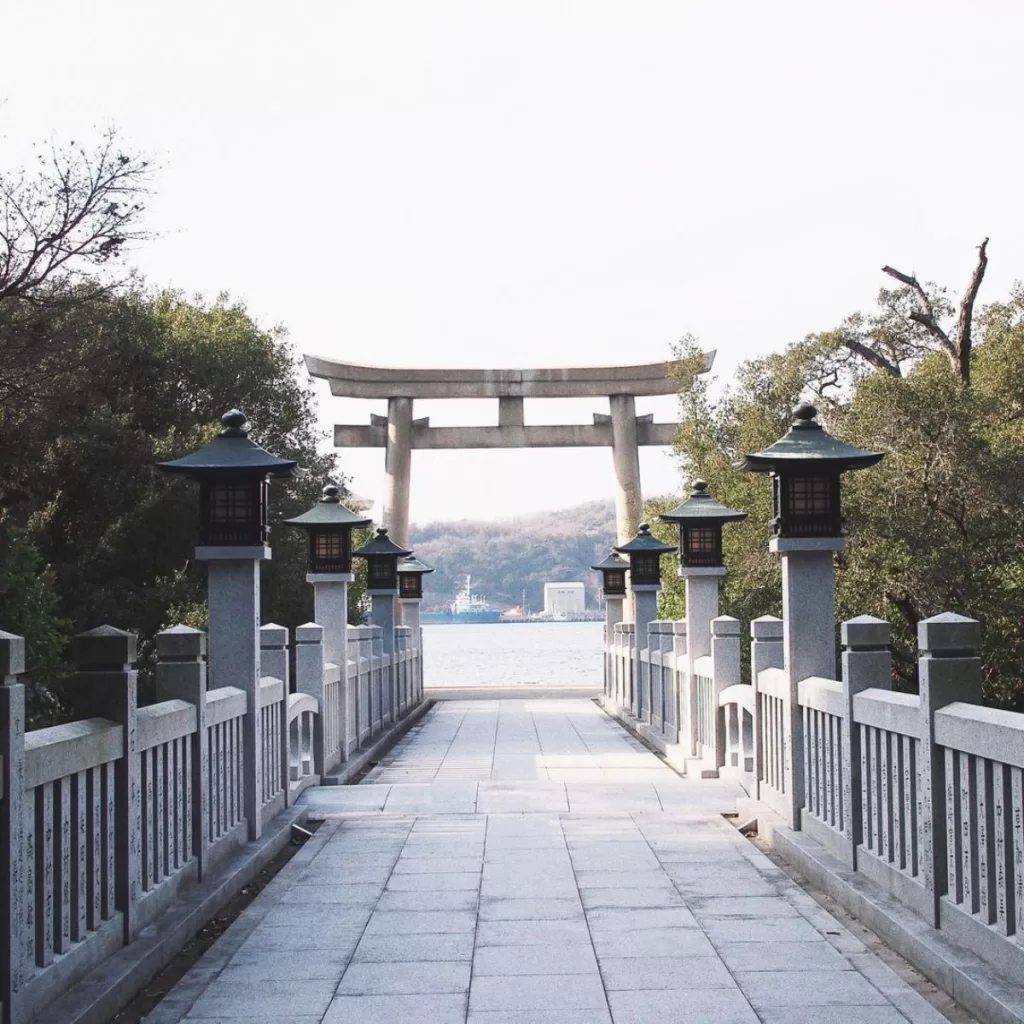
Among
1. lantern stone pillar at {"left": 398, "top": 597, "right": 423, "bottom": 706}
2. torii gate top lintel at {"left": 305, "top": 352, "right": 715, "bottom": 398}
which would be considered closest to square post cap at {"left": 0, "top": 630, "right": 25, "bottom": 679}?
lantern stone pillar at {"left": 398, "top": 597, "right": 423, "bottom": 706}

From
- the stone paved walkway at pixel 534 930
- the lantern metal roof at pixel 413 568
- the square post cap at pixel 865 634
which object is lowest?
the stone paved walkway at pixel 534 930

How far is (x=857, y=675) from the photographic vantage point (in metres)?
5.79

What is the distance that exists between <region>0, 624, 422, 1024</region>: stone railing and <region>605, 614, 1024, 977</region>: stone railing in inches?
103

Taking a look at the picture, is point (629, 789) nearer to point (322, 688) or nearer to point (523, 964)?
point (322, 688)

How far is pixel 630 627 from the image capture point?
66.1 feet

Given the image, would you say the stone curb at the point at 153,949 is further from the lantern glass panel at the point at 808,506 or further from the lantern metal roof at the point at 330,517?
the lantern metal roof at the point at 330,517

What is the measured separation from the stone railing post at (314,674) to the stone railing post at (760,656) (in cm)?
354

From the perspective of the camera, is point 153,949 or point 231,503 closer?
point 153,949

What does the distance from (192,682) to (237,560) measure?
1.55 meters

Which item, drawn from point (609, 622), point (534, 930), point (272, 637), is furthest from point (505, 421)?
point (534, 930)

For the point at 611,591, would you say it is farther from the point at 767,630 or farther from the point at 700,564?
the point at 767,630

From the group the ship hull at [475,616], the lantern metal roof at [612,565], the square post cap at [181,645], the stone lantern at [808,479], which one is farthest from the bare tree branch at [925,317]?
the ship hull at [475,616]

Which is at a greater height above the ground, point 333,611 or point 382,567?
point 382,567

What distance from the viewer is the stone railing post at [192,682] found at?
590 cm
